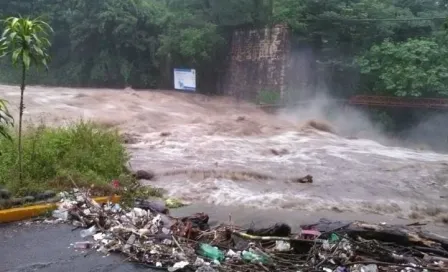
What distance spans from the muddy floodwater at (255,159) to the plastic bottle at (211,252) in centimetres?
309

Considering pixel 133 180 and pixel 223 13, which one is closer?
pixel 133 180

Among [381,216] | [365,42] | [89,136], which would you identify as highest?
[365,42]

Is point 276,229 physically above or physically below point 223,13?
below

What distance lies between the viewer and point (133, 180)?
824cm

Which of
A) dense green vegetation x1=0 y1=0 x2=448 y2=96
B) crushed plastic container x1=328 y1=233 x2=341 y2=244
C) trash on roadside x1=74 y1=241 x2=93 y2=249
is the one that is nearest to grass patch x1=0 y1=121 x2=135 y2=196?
trash on roadside x1=74 y1=241 x2=93 y2=249

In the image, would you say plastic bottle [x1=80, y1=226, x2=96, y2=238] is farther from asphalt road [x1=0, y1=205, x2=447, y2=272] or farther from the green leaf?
the green leaf

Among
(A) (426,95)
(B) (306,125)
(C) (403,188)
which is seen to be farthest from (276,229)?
(A) (426,95)

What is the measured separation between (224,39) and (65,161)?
800 inches

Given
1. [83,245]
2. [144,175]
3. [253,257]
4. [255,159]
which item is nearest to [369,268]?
[253,257]

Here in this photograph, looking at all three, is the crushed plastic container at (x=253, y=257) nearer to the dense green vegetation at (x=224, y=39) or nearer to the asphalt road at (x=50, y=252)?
the asphalt road at (x=50, y=252)

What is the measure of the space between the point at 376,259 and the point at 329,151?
33.7 feet

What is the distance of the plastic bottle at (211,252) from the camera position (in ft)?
15.7

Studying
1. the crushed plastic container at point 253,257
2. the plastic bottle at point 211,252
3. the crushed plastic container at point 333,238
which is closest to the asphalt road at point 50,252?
the plastic bottle at point 211,252

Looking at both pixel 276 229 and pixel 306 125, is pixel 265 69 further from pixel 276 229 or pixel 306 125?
pixel 276 229
